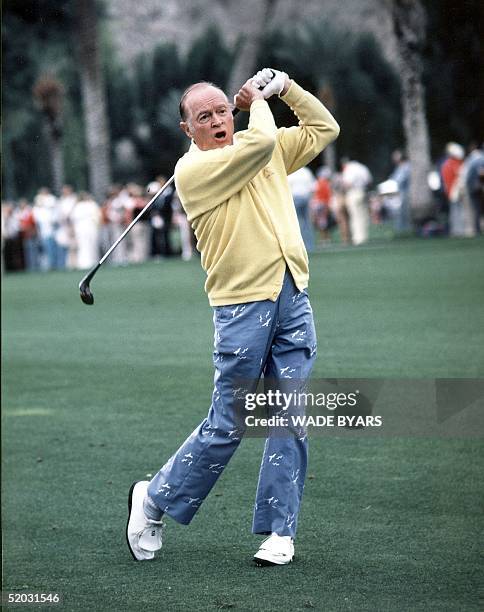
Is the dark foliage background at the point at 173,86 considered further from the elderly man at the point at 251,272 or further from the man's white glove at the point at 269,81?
the elderly man at the point at 251,272

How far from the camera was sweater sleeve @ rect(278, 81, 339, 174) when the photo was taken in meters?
5.05

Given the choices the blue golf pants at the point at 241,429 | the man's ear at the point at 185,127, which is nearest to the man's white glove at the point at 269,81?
the man's ear at the point at 185,127

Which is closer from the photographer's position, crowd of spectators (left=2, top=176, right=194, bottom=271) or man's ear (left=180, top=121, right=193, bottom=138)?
man's ear (left=180, top=121, right=193, bottom=138)

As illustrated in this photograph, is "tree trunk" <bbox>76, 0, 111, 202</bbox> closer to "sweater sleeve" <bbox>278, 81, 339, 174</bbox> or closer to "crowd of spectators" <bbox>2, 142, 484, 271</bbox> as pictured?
"crowd of spectators" <bbox>2, 142, 484, 271</bbox>

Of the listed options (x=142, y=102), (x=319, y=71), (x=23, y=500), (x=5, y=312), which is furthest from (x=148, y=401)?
(x=142, y=102)

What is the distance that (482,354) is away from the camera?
10.3m

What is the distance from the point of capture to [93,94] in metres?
33.8

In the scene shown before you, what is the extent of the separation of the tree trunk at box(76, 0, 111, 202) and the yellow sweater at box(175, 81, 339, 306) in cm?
2869

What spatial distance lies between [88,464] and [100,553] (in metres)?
1.76

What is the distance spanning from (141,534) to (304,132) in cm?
160

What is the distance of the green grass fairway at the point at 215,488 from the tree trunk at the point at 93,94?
20.3 m

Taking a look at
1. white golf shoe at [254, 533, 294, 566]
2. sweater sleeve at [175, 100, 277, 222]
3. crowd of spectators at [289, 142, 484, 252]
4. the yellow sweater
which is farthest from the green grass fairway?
crowd of spectators at [289, 142, 484, 252]

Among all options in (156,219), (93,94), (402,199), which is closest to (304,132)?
(156,219)

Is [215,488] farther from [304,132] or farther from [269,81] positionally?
[269,81]
